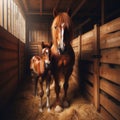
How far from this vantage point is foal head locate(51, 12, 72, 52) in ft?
7.78

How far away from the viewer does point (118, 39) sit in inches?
72.3

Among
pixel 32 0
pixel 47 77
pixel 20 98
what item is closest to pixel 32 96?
pixel 20 98

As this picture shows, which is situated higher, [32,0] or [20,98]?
[32,0]

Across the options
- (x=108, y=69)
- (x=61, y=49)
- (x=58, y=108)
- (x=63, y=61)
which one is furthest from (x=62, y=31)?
(x=58, y=108)

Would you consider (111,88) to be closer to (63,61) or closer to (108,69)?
(108,69)

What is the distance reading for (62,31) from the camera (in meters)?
2.40

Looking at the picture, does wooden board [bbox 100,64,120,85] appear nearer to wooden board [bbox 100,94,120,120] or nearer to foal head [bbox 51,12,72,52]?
wooden board [bbox 100,94,120,120]

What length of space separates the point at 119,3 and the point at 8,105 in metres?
4.62

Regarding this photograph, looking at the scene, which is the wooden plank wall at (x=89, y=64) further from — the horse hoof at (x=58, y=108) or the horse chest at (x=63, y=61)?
the horse hoof at (x=58, y=108)

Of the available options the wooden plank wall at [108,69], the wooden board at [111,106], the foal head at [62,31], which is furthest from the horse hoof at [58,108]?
the foal head at [62,31]

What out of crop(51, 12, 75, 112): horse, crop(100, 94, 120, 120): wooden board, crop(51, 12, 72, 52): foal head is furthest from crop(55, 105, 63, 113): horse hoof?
crop(51, 12, 72, 52): foal head

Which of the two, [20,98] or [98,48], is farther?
[20,98]

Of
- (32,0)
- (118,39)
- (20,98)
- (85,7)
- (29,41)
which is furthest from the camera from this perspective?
(29,41)

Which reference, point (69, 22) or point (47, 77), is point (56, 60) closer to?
point (47, 77)
